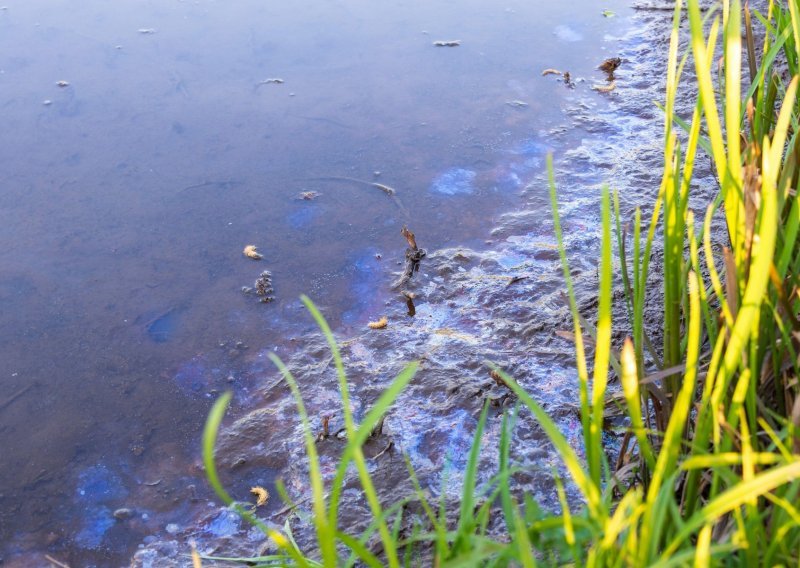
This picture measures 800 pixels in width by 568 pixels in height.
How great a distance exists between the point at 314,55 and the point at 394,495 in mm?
2854

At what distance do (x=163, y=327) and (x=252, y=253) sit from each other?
435 mm

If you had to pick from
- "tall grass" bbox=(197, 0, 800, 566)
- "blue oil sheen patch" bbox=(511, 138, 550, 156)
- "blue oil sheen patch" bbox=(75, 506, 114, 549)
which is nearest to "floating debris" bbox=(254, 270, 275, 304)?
"blue oil sheen patch" bbox=(75, 506, 114, 549)

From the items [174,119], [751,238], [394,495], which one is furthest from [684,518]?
[174,119]

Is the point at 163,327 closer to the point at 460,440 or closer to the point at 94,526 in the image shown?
the point at 94,526

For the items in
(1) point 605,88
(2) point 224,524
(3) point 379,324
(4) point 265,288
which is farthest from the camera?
(1) point 605,88

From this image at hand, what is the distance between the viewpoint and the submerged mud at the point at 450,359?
6.29 feet

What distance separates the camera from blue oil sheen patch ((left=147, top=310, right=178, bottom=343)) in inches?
98.0

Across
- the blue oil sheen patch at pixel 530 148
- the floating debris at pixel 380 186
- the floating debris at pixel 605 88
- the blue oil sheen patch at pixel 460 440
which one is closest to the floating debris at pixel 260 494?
the blue oil sheen patch at pixel 460 440

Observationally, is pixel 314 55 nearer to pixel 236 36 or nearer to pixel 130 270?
pixel 236 36

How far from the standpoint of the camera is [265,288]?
8.71 ft

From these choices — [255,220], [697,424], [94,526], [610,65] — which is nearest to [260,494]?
[94,526]

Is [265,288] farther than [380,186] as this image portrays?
No

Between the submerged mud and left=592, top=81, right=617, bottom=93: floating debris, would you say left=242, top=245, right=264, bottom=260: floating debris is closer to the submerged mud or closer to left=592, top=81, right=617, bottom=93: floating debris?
the submerged mud

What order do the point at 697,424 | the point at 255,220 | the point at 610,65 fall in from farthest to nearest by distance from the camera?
the point at 610,65 → the point at 255,220 → the point at 697,424
